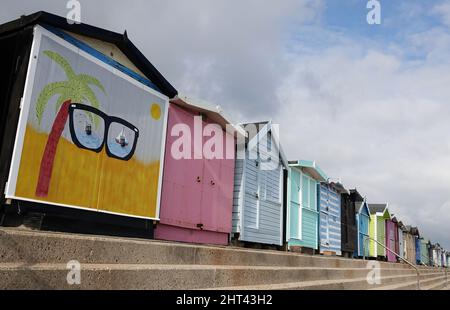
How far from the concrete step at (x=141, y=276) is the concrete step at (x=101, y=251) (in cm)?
16

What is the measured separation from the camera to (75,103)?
6.59m

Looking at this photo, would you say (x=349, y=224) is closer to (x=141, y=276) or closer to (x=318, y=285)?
(x=318, y=285)

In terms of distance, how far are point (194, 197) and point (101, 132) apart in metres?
3.34

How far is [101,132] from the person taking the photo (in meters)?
7.06

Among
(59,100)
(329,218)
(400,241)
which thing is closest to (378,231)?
(400,241)

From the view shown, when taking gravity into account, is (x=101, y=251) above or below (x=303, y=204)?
below

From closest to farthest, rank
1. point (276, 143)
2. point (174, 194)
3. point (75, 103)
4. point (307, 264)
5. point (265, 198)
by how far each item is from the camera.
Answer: point (75, 103), point (174, 194), point (307, 264), point (265, 198), point (276, 143)

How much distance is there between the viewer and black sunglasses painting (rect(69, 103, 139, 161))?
6602 millimetres

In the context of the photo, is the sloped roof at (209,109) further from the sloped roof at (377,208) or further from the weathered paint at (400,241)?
the weathered paint at (400,241)

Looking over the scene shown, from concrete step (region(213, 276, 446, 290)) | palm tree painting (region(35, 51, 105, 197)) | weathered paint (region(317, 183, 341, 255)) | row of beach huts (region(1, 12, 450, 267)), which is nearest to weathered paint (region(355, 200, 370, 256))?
row of beach huts (region(1, 12, 450, 267))

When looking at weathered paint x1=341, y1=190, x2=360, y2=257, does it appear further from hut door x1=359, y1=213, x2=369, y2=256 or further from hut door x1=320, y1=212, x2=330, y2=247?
hut door x1=320, y1=212, x2=330, y2=247

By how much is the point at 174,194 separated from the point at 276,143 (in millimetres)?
6163
